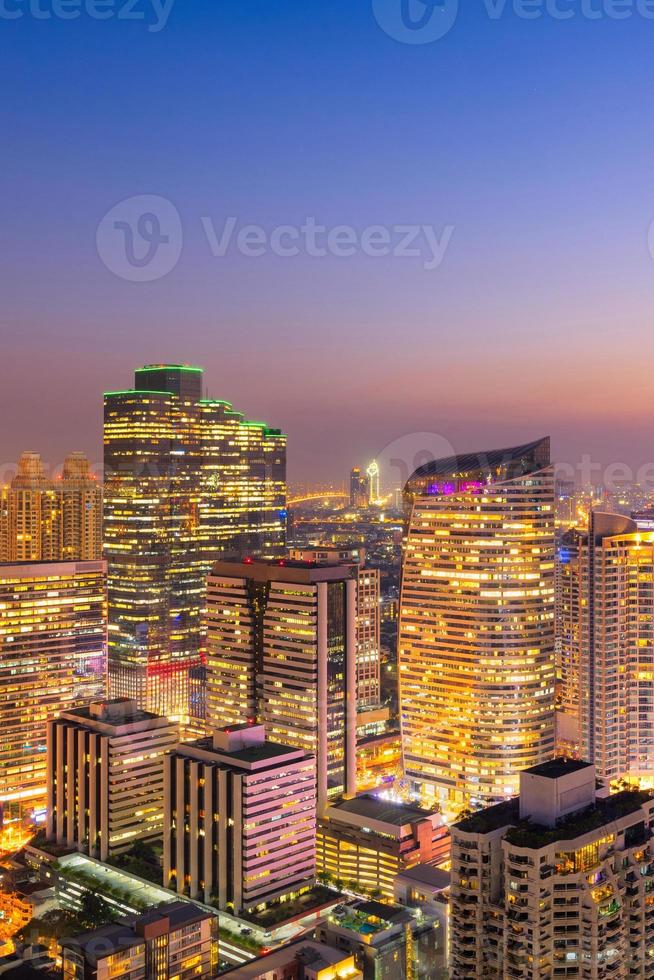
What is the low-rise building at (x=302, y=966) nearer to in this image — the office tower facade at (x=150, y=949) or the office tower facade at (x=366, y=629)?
the office tower facade at (x=150, y=949)

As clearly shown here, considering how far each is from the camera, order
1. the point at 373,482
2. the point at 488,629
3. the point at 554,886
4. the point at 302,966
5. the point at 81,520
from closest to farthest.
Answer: the point at 554,886
the point at 302,966
the point at 488,629
the point at 81,520
the point at 373,482

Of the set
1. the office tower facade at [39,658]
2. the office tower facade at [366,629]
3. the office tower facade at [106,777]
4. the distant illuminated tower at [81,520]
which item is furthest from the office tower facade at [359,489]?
the office tower facade at [106,777]

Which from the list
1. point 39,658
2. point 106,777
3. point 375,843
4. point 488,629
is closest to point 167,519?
point 39,658

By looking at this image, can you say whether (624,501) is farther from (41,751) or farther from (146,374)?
(41,751)

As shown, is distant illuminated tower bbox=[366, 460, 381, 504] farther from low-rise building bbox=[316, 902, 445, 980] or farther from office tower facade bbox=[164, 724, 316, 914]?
low-rise building bbox=[316, 902, 445, 980]

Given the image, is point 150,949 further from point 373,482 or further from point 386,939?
point 373,482

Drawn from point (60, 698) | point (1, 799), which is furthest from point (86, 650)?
point (1, 799)
